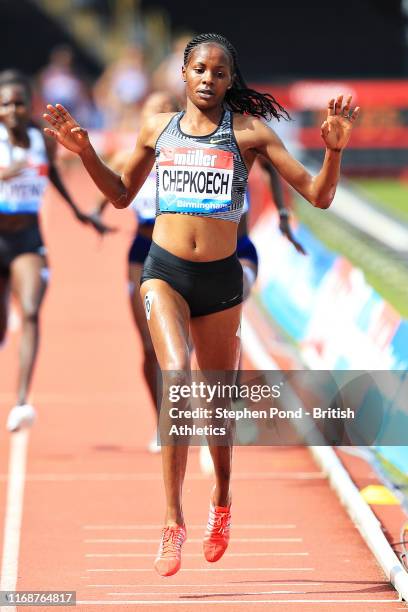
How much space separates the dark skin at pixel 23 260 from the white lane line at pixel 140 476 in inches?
26.4

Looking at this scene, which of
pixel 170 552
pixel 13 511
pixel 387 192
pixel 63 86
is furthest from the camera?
pixel 63 86

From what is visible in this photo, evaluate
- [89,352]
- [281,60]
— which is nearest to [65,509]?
[89,352]

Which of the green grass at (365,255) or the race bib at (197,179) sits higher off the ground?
the green grass at (365,255)

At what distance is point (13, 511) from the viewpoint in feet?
28.5

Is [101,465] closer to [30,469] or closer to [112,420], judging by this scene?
[30,469]

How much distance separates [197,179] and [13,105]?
12.2 ft

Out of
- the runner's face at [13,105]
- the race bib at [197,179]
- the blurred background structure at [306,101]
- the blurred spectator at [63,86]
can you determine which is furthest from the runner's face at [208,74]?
the blurred spectator at [63,86]

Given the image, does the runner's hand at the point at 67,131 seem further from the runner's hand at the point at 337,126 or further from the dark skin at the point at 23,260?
the dark skin at the point at 23,260

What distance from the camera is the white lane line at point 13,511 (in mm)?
7223

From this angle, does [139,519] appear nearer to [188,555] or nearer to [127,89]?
[188,555]

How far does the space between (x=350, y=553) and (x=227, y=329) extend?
1.59 m

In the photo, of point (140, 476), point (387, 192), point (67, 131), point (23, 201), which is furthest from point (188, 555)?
point (387, 192)

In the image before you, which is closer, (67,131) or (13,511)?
(67,131)

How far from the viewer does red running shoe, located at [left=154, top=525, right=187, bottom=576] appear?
6.56 metres
